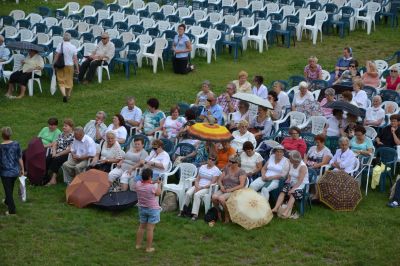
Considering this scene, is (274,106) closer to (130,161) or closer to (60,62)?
(130,161)

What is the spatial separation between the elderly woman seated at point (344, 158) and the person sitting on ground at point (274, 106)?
2.56m

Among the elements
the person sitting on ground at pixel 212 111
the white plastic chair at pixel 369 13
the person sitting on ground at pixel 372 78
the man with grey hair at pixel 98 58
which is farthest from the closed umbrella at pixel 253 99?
the white plastic chair at pixel 369 13

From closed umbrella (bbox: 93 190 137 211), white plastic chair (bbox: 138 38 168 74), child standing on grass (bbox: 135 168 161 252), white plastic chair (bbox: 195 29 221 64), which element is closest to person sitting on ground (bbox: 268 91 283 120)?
closed umbrella (bbox: 93 190 137 211)

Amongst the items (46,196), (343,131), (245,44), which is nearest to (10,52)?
(245,44)

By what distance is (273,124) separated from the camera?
57.8ft

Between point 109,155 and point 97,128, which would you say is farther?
point 97,128

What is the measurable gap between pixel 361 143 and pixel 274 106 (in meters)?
2.47

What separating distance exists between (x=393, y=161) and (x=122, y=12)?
1157 centimetres

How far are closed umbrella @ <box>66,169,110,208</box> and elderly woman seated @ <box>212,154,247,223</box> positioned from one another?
189 centimetres

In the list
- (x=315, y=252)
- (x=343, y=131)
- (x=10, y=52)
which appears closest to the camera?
(x=315, y=252)

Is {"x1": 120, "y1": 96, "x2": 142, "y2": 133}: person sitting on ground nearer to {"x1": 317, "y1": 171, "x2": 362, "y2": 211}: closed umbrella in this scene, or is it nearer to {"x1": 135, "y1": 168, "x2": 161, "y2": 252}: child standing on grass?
{"x1": 317, "y1": 171, "x2": 362, "y2": 211}: closed umbrella

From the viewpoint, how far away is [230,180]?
14977mm

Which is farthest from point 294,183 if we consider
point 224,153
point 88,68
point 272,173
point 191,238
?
point 88,68

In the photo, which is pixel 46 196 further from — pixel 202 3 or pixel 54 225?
pixel 202 3
